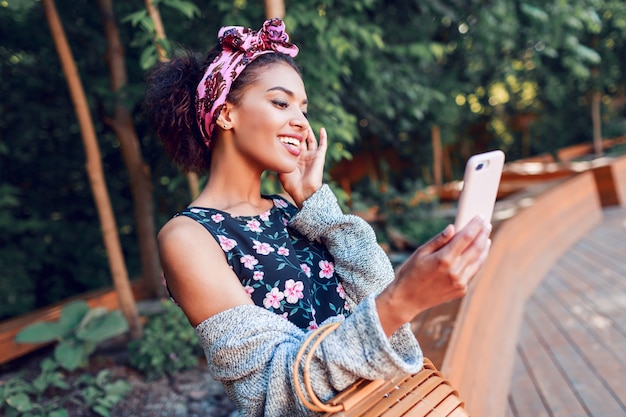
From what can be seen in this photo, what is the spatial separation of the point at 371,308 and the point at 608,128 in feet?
50.1

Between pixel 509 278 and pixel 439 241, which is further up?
pixel 439 241

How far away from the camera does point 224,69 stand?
4.47 feet

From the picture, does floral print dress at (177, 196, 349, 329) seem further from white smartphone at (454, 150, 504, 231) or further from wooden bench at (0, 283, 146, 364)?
wooden bench at (0, 283, 146, 364)

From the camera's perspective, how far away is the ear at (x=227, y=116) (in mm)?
1375

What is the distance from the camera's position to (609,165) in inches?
292

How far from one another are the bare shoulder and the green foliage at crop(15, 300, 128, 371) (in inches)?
68.7

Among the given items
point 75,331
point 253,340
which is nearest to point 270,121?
point 253,340

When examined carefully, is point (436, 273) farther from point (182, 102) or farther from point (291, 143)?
point (182, 102)

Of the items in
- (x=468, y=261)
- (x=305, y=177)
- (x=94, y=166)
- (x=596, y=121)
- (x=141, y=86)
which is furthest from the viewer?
(x=596, y=121)

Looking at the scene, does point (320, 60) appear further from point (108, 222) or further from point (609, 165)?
point (609, 165)

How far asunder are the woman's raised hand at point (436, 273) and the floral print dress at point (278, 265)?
0.27 metres

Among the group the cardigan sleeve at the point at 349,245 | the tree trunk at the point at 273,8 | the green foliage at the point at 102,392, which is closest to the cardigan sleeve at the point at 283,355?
the cardigan sleeve at the point at 349,245

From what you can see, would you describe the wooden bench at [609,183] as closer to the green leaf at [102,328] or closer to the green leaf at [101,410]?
the green leaf at [102,328]

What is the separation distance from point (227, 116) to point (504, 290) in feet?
9.37
